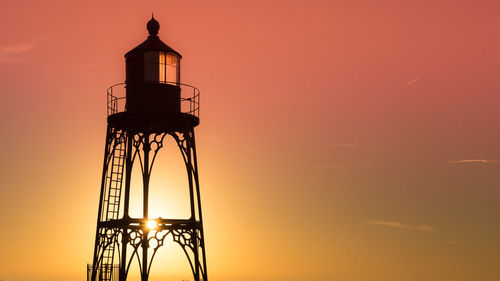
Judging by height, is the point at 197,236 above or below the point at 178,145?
below

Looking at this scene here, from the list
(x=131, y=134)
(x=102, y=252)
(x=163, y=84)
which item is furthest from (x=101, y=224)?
(x=163, y=84)

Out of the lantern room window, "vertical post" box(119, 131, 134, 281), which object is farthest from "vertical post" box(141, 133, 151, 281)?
the lantern room window

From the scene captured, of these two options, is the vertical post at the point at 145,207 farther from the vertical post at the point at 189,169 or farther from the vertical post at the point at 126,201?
the vertical post at the point at 189,169

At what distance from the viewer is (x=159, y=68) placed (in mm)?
38969

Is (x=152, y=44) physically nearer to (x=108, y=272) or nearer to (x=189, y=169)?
(x=189, y=169)

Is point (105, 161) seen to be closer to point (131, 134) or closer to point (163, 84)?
point (131, 134)

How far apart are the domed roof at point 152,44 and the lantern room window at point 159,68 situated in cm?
18

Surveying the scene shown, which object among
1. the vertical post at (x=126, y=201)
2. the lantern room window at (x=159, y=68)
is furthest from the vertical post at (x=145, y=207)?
the lantern room window at (x=159, y=68)

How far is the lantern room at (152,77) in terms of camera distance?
125ft

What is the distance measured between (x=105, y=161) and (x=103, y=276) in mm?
5100

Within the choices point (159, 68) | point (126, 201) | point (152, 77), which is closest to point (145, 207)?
point (126, 201)

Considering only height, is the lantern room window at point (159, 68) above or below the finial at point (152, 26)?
below

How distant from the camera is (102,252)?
38375 mm

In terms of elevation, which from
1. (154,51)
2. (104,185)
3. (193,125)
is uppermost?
(154,51)
